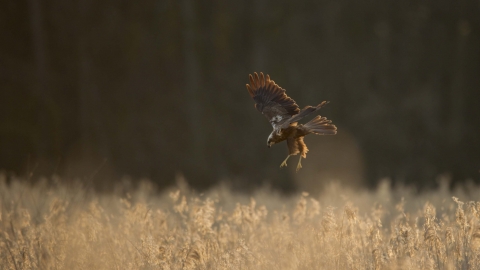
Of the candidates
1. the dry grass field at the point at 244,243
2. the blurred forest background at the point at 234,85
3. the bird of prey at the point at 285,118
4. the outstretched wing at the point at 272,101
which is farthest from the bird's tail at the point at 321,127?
the blurred forest background at the point at 234,85

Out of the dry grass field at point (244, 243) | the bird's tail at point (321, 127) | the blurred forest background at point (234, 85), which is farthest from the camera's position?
the blurred forest background at point (234, 85)

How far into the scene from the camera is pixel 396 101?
18.0 meters

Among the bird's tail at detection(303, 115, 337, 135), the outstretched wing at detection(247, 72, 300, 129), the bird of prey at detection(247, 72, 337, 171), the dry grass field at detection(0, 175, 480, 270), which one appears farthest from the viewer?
the outstretched wing at detection(247, 72, 300, 129)

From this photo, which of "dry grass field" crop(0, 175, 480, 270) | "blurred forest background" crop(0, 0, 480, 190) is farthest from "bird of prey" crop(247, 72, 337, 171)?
"blurred forest background" crop(0, 0, 480, 190)

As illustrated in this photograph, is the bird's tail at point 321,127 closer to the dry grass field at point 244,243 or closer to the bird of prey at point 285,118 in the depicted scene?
the bird of prey at point 285,118

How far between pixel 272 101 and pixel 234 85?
11355 millimetres

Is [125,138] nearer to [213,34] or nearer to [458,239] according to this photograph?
[213,34]

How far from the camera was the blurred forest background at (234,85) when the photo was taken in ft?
50.2

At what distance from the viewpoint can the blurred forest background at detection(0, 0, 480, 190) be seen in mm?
15305

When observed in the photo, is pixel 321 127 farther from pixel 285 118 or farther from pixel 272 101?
pixel 272 101

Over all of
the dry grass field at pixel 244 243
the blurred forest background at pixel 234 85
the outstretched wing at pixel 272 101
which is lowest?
the dry grass field at pixel 244 243

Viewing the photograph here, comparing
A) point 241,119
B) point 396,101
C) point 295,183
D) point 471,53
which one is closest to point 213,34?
point 241,119

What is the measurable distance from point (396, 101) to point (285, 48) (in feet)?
13.0

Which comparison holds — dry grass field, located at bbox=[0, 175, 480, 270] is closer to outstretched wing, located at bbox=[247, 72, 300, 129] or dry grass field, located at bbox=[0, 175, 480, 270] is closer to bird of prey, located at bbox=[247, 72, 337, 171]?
bird of prey, located at bbox=[247, 72, 337, 171]
